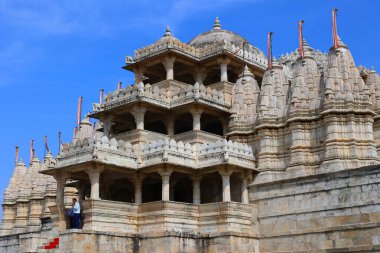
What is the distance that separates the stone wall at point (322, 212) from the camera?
25.1m

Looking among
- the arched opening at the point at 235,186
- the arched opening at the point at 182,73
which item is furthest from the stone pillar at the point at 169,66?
the arched opening at the point at 235,186

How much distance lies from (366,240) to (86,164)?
42.9 feet

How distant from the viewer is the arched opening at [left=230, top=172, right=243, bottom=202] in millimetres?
30359

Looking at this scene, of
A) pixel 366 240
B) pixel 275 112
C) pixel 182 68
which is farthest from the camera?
pixel 182 68

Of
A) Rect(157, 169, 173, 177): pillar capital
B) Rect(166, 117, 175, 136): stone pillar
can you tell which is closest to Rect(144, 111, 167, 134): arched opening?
Rect(166, 117, 175, 136): stone pillar

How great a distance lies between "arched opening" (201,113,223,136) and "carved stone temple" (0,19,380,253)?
11 cm

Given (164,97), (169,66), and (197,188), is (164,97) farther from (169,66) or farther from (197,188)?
(197,188)

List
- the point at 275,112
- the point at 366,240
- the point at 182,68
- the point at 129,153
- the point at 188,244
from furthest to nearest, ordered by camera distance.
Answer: the point at 182,68 → the point at 275,112 → the point at 129,153 → the point at 188,244 → the point at 366,240

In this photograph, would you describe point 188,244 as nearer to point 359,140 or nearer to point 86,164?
point 86,164

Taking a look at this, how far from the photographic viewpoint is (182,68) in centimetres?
3762

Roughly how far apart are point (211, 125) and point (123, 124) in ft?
17.6

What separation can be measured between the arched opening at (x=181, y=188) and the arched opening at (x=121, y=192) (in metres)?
2.41

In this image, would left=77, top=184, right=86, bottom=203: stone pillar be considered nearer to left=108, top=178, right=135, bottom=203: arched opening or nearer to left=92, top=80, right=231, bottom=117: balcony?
left=108, top=178, right=135, bottom=203: arched opening

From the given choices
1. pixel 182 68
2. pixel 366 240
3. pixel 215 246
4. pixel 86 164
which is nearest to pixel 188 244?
pixel 215 246
